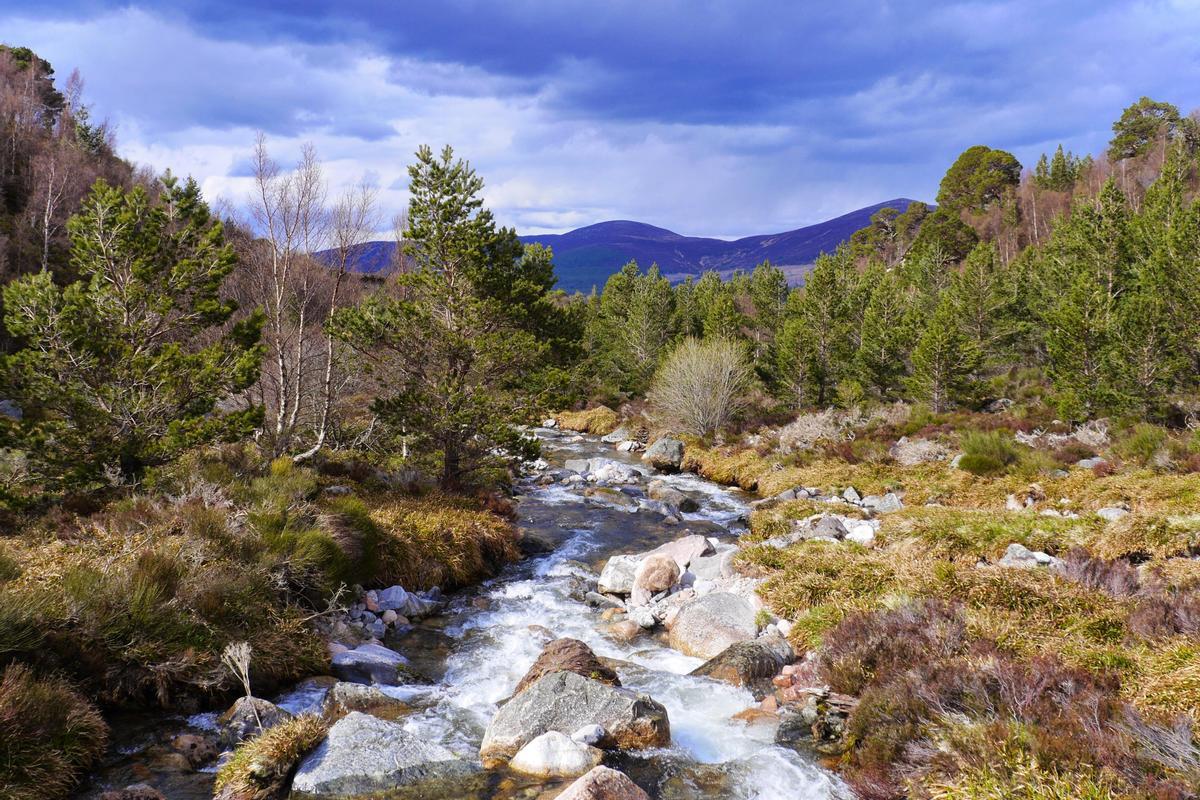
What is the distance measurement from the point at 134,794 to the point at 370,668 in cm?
303

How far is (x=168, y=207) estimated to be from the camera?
40.4 ft

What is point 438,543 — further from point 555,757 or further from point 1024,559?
point 1024,559

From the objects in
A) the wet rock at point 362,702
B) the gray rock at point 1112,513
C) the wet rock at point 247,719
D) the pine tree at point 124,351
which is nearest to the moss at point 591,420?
the gray rock at point 1112,513

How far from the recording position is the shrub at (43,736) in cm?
467

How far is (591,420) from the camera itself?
3956cm

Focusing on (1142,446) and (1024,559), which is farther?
(1142,446)

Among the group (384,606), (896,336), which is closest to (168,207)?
(384,606)

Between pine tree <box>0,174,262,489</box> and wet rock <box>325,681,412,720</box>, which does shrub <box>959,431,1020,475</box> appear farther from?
pine tree <box>0,174,262,489</box>

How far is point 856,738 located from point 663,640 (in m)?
3.73

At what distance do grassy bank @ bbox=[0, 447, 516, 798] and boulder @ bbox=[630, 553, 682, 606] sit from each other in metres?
3.29

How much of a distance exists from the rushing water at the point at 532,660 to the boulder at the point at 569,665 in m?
0.37

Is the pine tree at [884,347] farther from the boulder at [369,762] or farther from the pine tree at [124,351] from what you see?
the boulder at [369,762]

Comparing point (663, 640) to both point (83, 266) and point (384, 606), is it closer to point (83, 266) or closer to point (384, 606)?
point (384, 606)

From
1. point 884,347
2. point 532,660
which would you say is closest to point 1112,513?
point 532,660
